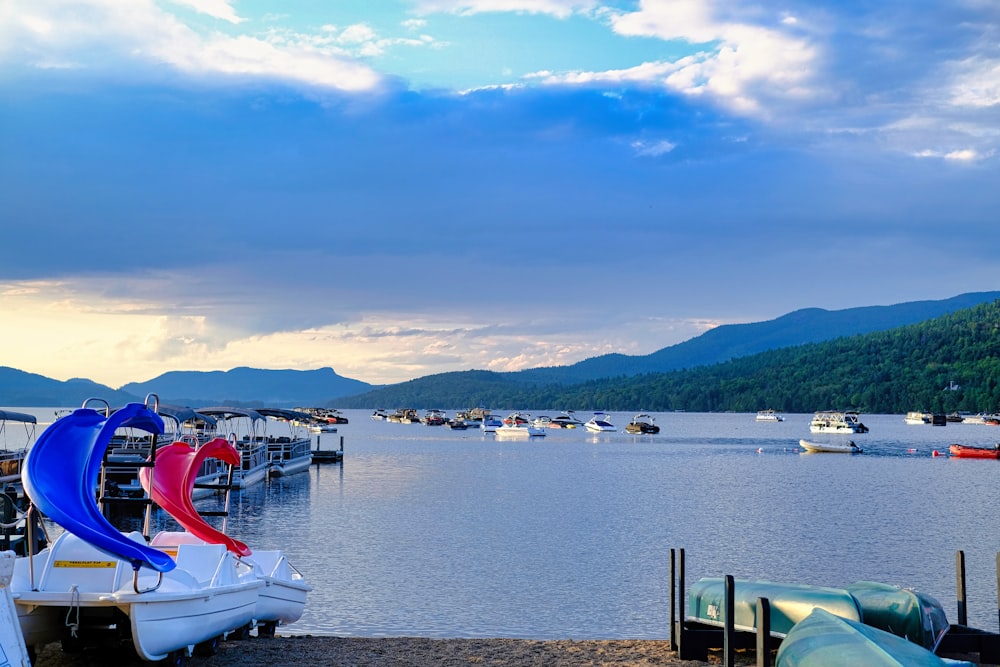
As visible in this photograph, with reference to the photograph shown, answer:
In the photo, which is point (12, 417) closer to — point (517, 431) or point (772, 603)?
point (772, 603)

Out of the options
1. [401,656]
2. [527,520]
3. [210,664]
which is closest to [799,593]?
[401,656]

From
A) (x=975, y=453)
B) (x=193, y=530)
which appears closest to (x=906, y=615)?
(x=193, y=530)

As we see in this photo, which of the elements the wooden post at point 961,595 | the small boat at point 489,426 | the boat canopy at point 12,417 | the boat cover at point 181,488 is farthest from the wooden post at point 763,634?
the small boat at point 489,426

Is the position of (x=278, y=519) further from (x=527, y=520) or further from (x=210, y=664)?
(x=210, y=664)

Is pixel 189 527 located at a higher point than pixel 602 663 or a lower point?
higher

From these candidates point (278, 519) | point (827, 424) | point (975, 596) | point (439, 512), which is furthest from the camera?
point (827, 424)

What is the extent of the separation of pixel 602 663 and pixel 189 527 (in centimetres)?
737

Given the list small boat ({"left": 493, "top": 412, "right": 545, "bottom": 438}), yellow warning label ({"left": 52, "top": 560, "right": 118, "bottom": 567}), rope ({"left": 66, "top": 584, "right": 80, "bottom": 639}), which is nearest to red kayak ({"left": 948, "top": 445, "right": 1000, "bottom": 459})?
small boat ({"left": 493, "top": 412, "right": 545, "bottom": 438})

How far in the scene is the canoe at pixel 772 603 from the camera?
17172 mm

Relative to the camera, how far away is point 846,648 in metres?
12.9

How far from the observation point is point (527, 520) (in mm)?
48344

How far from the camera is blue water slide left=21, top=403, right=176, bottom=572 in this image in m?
14.0

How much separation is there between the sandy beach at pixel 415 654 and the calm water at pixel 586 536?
13.3 ft

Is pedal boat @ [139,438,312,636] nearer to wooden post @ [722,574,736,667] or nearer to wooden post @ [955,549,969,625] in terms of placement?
wooden post @ [722,574,736,667]
